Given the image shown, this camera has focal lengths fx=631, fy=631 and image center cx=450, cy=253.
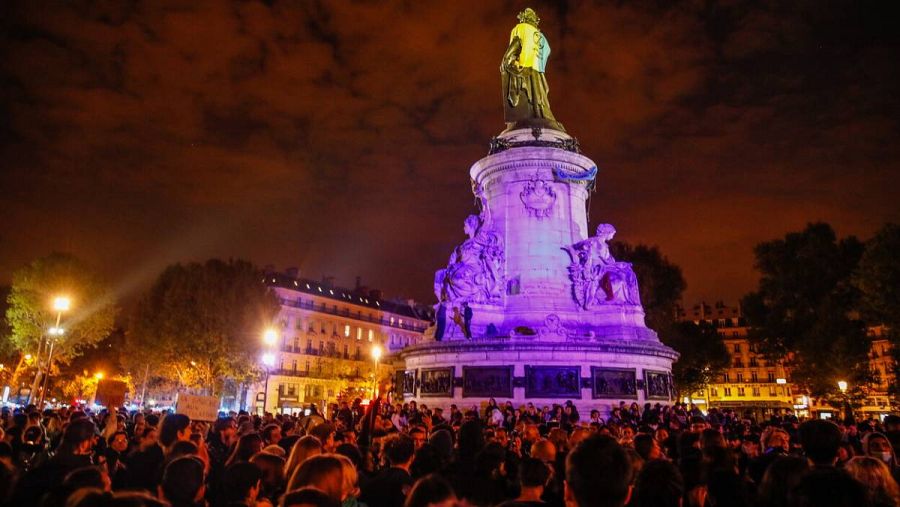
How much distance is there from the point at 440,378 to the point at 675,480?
21.9 meters

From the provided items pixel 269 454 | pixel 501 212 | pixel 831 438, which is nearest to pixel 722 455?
pixel 831 438

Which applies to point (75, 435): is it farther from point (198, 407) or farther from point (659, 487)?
point (198, 407)

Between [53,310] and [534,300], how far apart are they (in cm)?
3689

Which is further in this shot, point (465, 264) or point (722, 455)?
point (465, 264)

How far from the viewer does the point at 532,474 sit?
213 inches

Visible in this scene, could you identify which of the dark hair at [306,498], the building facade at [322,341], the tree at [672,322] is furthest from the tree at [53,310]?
the dark hair at [306,498]

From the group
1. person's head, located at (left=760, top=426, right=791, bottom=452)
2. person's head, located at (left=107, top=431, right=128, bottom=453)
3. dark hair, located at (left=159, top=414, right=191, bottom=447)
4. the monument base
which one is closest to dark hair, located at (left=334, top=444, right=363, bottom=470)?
dark hair, located at (left=159, top=414, right=191, bottom=447)

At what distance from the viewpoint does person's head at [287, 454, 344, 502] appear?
4.69m

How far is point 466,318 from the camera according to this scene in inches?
1076

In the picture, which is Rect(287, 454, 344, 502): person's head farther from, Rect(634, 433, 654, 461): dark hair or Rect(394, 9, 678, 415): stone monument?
Rect(394, 9, 678, 415): stone monument

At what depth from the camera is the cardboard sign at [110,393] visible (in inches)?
816

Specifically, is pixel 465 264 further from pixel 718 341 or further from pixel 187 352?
pixel 718 341

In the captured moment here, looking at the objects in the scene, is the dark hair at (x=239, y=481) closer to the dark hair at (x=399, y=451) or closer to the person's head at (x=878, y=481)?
the dark hair at (x=399, y=451)

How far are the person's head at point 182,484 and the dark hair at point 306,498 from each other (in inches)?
61.9
